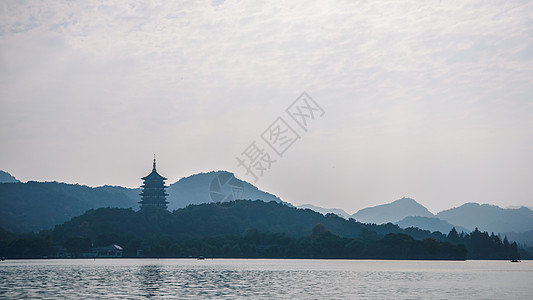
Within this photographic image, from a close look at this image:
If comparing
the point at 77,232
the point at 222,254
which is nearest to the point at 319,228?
the point at 222,254

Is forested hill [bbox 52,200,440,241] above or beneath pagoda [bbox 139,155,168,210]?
beneath

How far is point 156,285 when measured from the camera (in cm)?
5353

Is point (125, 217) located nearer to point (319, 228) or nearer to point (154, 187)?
point (154, 187)

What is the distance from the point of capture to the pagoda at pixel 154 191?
179 metres

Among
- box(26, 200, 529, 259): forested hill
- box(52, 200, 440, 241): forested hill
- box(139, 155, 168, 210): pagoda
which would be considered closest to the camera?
box(26, 200, 529, 259): forested hill

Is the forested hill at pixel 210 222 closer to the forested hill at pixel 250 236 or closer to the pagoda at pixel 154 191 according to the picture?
the forested hill at pixel 250 236

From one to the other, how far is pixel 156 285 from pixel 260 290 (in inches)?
384

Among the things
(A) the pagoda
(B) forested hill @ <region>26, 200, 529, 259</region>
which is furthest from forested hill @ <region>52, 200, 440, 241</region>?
(A) the pagoda

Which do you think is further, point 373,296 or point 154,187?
point 154,187

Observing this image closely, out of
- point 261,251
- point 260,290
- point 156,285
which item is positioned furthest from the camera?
point 261,251

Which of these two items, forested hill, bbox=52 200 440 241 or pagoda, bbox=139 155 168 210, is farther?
pagoda, bbox=139 155 168 210

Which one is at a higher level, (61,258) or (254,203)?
(254,203)

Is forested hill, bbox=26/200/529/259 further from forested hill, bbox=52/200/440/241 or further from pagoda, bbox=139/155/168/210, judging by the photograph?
pagoda, bbox=139/155/168/210

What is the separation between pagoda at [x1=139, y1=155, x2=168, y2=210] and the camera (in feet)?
587
